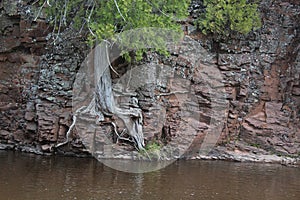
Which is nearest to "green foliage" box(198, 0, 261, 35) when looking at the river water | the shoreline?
the shoreline

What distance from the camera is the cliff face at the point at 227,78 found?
11891 millimetres

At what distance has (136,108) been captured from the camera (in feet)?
37.7

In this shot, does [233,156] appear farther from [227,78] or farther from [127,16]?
[127,16]

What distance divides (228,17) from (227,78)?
205 cm

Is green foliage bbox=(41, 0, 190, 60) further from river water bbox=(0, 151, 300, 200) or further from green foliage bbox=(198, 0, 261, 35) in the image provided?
green foliage bbox=(198, 0, 261, 35)

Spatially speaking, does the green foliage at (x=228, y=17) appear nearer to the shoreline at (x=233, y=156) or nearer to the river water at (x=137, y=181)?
the shoreline at (x=233, y=156)

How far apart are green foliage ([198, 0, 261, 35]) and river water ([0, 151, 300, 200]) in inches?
193

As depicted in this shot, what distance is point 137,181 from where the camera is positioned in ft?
26.2

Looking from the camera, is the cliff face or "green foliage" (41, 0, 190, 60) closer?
"green foliage" (41, 0, 190, 60)

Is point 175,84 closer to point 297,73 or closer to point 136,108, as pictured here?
point 136,108

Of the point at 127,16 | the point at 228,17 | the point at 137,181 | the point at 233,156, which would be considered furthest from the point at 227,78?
the point at 137,181

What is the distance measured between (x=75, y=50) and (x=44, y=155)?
11.4 ft

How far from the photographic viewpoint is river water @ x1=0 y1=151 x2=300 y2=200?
22.8ft

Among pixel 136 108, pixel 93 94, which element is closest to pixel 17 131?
pixel 93 94
